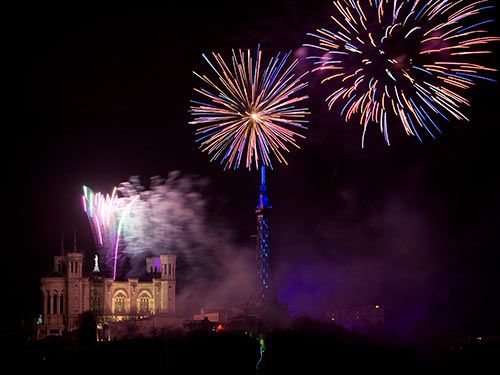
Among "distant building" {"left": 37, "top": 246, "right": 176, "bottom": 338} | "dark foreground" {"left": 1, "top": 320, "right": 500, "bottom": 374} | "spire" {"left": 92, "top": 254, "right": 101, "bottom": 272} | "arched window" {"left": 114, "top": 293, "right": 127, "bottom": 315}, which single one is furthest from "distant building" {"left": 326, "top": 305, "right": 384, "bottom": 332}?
"spire" {"left": 92, "top": 254, "right": 101, "bottom": 272}

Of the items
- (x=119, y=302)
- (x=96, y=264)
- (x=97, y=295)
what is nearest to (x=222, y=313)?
(x=119, y=302)

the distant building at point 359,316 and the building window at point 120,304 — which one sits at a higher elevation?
the building window at point 120,304

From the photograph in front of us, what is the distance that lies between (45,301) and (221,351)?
152 feet

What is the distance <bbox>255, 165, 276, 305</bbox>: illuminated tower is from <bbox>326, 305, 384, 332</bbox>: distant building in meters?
15.5

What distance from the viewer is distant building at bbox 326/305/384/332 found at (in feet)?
352

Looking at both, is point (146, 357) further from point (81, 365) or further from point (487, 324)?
point (487, 324)

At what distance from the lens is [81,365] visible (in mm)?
66812

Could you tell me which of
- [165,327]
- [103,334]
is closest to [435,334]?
[165,327]

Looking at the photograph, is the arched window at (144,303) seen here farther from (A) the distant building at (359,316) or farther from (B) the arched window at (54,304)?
(A) the distant building at (359,316)

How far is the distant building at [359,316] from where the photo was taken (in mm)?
107250

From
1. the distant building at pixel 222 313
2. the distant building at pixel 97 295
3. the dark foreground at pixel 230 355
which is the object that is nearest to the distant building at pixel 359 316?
the distant building at pixel 222 313

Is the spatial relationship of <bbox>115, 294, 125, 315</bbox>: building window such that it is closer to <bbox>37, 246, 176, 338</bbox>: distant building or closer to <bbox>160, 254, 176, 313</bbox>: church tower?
<bbox>37, 246, 176, 338</bbox>: distant building

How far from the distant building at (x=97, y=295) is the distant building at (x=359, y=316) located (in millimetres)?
24921

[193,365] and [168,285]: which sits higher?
[168,285]
